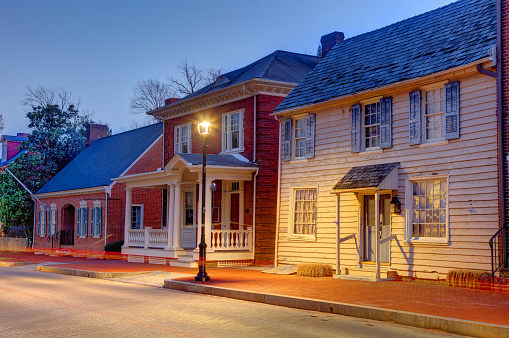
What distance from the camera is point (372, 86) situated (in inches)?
719

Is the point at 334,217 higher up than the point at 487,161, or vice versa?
the point at 487,161

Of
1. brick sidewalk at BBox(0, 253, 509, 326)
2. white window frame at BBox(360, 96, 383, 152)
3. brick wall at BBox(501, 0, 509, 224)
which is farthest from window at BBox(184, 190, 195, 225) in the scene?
brick wall at BBox(501, 0, 509, 224)

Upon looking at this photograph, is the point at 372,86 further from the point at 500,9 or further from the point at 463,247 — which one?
the point at 463,247

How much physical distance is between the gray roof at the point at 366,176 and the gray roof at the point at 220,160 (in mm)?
5663

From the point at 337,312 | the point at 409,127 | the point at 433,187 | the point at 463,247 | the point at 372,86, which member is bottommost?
the point at 337,312

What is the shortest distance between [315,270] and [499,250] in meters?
5.91

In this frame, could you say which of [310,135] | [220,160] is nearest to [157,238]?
[220,160]

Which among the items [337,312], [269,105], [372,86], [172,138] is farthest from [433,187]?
[172,138]

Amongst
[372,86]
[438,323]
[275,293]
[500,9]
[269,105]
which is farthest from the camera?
[269,105]

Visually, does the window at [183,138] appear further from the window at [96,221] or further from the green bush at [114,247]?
the window at [96,221]

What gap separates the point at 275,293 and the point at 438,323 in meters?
4.72

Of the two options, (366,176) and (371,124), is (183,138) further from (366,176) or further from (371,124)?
(366,176)

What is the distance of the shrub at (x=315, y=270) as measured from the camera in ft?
61.2

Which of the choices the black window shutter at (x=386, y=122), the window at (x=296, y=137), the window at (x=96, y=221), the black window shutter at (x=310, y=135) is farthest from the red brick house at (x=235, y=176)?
the window at (x=96, y=221)
